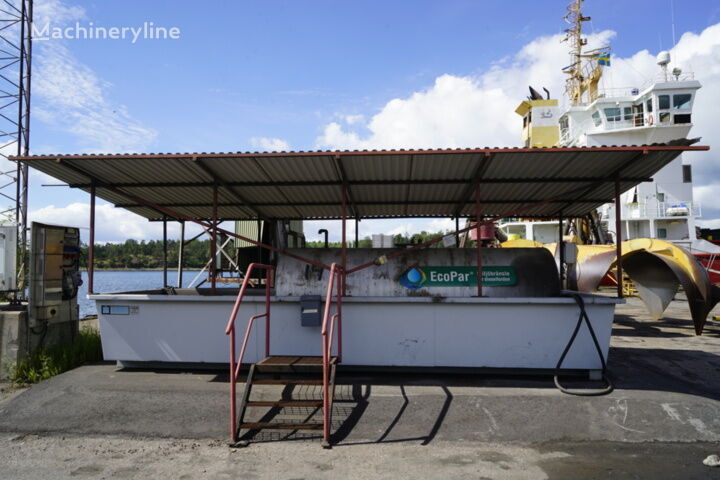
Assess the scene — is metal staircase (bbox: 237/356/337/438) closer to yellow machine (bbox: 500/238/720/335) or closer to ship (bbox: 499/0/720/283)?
yellow machine (bbox: 500/238/720/335)

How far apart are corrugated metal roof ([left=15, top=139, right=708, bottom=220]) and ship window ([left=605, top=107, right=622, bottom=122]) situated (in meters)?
28.2

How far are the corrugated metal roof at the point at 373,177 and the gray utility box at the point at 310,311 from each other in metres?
2.45

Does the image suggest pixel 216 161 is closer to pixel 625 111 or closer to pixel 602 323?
pixel 602 323

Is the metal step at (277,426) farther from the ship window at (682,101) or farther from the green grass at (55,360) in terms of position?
the ship window at (682,101)

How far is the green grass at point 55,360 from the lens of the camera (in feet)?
26.5

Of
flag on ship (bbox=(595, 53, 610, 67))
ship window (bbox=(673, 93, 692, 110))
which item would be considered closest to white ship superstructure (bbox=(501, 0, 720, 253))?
ship window (bbox=(673, 93, 692, 110))

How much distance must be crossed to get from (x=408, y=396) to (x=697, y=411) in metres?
4.21

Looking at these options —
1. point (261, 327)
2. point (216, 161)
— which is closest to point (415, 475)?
point (261, 327)

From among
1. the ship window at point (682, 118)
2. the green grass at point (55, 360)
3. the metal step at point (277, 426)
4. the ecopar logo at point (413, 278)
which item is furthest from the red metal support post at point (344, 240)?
the ship window at point (682, 118)

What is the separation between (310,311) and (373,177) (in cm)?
296

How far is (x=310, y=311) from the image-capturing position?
7.82 metres

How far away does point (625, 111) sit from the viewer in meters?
34.1

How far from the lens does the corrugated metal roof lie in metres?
7.56

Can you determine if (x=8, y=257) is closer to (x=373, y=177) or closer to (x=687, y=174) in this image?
(x=373, y=177)
